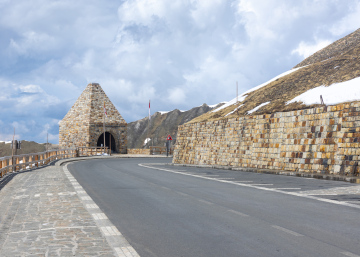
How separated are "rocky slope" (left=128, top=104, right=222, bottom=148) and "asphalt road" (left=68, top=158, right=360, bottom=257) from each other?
118314 millimetres

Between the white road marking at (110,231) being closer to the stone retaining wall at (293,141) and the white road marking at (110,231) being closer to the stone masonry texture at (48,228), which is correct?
the stone masonry texture at (48,228)

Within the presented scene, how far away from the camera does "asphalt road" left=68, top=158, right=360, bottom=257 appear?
5.78 m

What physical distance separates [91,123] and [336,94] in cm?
4157

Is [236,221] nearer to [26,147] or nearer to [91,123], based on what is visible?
[91,123]

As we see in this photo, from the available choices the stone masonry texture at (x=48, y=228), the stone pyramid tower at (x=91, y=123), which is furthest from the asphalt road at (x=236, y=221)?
the stone pyramid tower at (x=91, y=123)

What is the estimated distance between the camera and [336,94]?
31.7 m

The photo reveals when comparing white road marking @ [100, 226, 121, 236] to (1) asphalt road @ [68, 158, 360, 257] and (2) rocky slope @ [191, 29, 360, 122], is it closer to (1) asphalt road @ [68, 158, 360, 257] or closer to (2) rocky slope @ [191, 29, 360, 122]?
(1) asphalt road @ [68, 158, 360, 257]

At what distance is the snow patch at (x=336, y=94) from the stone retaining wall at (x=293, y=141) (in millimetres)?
7402

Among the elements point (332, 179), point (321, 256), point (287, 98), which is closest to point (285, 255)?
point (321, 256)

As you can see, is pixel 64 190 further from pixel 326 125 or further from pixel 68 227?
pixel 326 125

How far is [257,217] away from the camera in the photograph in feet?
26.8

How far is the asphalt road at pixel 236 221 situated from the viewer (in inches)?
227

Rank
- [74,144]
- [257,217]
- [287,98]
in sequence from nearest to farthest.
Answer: [257,217] → [287,98] → [74,144]

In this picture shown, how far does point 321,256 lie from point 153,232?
2732 millimetres
